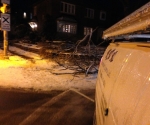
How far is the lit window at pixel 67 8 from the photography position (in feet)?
97.8

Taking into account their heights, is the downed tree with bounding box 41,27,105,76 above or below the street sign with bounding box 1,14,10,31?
below

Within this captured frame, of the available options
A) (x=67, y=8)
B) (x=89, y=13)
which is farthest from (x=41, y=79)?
(x=89, y=13)

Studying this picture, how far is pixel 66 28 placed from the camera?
31.0 meters

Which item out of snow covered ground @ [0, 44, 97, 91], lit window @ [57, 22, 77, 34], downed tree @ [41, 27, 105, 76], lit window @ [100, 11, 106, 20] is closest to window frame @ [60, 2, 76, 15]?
lit window @ [57, 22, 77, 34]

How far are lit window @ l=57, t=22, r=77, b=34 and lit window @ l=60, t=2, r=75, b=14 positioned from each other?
6.69 ft

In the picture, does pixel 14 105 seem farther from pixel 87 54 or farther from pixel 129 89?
pixel 87 54

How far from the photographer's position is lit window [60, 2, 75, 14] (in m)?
29.8

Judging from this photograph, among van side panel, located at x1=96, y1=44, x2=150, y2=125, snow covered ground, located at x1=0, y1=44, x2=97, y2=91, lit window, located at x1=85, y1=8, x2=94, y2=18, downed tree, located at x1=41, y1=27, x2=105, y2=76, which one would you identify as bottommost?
snow covered ground, located at x1=0, y1=44, x2=97, y2=91

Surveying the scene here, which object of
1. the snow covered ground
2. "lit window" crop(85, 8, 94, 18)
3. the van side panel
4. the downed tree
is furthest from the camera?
"lit window" crop(85, 8, 94, 18)

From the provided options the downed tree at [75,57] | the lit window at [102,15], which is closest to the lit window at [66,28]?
the lit window at [102,15]

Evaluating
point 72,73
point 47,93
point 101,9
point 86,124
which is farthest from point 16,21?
point 86,124

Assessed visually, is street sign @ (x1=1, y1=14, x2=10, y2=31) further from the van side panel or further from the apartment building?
the apartment building

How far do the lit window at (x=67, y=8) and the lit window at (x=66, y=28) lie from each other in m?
2.04

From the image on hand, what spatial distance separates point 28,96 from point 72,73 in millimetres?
3879
